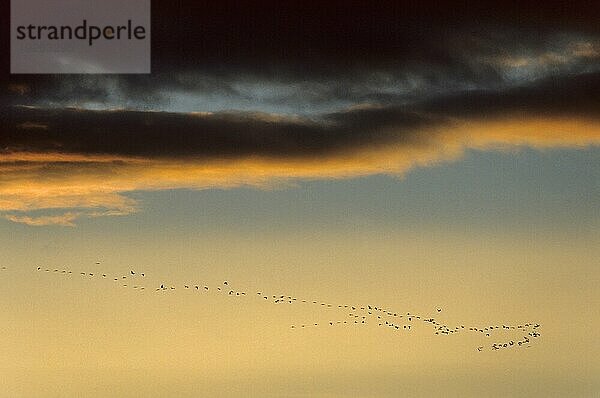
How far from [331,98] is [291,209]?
2.15ft

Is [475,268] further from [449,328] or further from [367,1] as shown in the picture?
[367,1]

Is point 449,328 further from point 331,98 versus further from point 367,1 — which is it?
point 367,1

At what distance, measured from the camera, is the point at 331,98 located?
19.8ft

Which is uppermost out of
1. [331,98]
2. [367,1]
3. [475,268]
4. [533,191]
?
[367,1]

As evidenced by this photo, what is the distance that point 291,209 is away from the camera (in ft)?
19.7

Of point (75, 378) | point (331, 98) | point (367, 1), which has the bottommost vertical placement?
point (75, 378)

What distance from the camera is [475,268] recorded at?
19.6 feet

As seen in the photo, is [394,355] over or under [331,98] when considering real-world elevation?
under

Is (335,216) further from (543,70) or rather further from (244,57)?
(543,70)

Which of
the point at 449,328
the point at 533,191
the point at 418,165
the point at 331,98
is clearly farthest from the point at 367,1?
the point at 449,328

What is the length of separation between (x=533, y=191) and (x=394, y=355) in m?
1.18

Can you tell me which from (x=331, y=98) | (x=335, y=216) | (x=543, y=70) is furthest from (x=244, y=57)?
(x=543, y=70)

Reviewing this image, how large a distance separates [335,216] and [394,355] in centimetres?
82

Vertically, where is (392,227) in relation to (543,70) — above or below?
below
